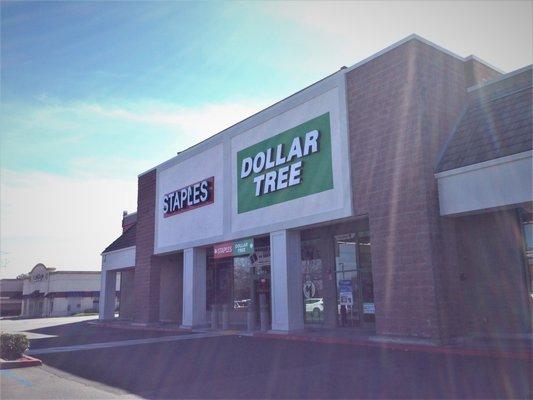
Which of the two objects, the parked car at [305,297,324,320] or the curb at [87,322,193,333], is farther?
the curb at [87,322,193,333]

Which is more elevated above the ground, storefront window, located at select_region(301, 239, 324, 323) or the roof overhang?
the roof overhang

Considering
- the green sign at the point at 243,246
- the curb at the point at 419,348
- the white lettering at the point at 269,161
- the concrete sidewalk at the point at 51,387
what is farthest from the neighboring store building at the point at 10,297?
the concrete sidewalk at the point at 51,387

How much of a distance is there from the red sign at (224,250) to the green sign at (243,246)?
15.3 inches

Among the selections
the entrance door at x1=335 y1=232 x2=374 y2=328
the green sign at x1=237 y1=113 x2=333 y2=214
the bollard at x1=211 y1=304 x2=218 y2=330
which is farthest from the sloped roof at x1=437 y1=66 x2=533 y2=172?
the bollard at x1=211 y1=304 x2=218 y2=330

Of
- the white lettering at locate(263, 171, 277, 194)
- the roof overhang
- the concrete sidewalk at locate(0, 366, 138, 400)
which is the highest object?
the white lettering at locate(263, 171, 277, 194)

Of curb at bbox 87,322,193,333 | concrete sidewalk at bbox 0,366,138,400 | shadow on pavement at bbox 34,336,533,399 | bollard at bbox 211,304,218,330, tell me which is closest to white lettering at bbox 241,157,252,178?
bollard at bbox 211,304,218,330

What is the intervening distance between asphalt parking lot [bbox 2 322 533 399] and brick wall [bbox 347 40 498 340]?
1760mm

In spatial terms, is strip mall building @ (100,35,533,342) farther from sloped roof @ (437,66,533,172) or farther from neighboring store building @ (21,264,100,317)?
neighboring store building @ (21,264,100,317)

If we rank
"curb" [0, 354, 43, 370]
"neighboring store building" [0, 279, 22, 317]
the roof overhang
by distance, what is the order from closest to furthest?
the roof overhang < "curb" [0, 354, 43, 370] < "neighboring store building" [0, 279, 22, 317]

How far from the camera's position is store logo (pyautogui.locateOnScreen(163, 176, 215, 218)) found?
A: 24.4m

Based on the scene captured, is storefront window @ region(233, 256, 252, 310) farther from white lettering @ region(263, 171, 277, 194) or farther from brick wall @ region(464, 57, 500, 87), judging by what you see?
brick wall @ region(464, 57, 500, 87)

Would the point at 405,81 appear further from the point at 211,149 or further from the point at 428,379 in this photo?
the point at 211,149

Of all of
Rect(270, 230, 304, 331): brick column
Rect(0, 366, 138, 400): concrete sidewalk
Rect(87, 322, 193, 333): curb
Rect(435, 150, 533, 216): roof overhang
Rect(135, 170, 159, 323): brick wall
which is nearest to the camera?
Rect(0, 366, 138, 400): concrete sidewalk

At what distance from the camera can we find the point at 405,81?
1551cm
